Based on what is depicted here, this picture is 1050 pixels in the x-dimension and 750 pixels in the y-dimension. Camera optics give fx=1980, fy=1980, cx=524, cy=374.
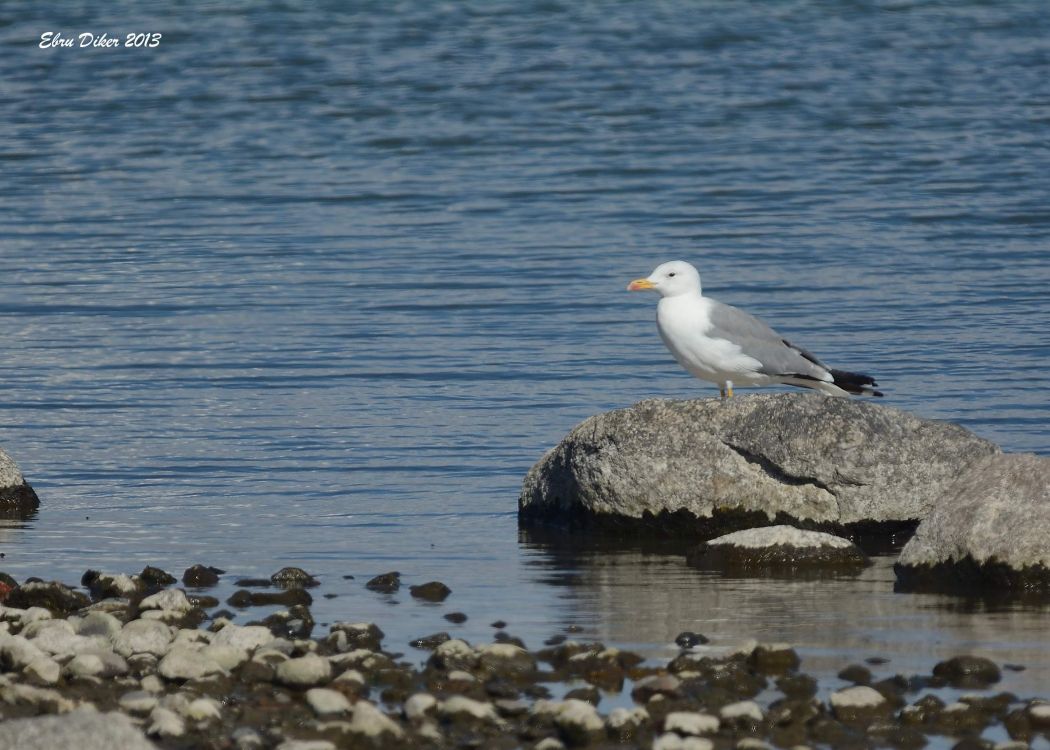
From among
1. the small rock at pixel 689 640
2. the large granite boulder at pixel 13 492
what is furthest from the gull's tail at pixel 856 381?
the large granite boulder at pixel 13 492

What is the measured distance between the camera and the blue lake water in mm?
11000

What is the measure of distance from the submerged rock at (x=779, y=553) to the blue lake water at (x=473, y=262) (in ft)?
1.01

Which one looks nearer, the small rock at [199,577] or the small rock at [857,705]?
the small rock at [857,705]

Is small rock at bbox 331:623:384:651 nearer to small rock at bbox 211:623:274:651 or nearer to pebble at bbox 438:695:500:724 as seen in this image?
small rock at bbox 211:623:274:651

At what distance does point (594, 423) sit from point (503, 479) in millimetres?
1718

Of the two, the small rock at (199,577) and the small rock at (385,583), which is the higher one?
the small rock at (199,577)

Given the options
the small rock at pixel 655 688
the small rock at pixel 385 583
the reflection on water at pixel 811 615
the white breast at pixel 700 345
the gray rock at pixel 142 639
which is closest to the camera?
the small rock at pixel 655 688

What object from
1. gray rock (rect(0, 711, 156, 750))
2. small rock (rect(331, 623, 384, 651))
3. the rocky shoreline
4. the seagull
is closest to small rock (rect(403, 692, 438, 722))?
the rocky shoreline

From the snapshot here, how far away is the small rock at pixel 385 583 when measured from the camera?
32.9 ft

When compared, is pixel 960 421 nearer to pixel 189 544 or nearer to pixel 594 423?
pixel 594 423

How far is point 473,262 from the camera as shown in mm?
22469

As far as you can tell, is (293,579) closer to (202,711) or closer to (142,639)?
(142,639)

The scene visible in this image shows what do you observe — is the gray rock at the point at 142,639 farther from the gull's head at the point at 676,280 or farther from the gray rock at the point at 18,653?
the gull's head at the point at 676,280

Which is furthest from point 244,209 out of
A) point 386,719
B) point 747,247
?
point 386,719
